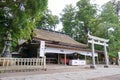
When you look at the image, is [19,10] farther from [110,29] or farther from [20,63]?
[110,29]

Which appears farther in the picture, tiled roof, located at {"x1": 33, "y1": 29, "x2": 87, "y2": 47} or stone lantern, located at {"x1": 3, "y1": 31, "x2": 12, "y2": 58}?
tiled roof, located at {"x1": 33, "y1": 29, "x2": 87, "y2": 47}

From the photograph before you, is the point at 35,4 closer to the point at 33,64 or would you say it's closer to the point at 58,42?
Answer: the point at 33,64

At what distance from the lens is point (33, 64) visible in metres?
12.6

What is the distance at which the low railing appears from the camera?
36.4 feet

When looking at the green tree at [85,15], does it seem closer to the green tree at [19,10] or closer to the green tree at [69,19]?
the green tree at [69,19]

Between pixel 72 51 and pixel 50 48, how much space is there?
4.22 meters

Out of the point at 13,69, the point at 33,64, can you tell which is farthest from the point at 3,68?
the point at 33,64

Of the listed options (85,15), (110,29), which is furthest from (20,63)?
(85,15)

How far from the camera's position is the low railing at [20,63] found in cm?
1110

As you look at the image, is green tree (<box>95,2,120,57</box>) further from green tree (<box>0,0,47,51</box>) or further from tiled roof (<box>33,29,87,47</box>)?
green tree (<box>0,0,47,51</box>)

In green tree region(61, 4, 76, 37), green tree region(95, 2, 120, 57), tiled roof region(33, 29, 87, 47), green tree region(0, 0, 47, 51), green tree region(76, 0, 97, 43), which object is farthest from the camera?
green tree region(61, 4, 76, 37)

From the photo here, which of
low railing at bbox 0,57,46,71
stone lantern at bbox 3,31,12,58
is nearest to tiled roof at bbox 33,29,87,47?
stone lantern at bbox 3,31,12,58

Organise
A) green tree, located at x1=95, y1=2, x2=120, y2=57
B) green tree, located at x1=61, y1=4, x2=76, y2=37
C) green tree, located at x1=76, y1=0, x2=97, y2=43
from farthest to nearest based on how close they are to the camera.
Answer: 1. green tree, located at x1=61, y1=4, x2=76, y2=37
2. green tree, located at x1=76, y1=0, x2=97, y2=43
3. green tree, located at x1=95, y1=2, x2=120, y2=57

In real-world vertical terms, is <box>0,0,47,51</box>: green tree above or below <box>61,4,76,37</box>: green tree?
below
